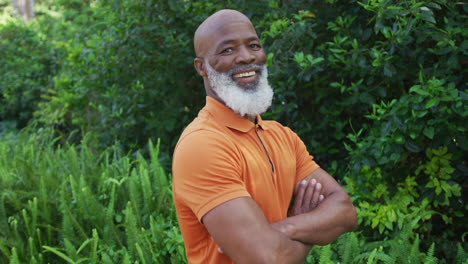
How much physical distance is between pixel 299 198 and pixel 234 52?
790mm

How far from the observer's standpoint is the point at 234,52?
75.2 inches

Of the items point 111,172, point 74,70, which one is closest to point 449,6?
point 111,172

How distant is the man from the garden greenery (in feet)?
3.02

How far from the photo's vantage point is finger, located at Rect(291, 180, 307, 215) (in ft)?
6.82

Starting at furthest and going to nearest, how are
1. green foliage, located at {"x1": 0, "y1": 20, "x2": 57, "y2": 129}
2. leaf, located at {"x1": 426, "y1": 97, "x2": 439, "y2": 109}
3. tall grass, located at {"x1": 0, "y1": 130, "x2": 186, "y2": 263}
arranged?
green foliage, located at {"x1": 0, "y1": 20, "x2": 57, "y2": 129}, tall grass, located at {"x1": 0, "y1": 130, "x2": 186, "y2": 263}, leaf, located at {"x1": 426, "y1": 97, "x2": 439, "y2": 109}

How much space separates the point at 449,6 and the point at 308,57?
1118mm

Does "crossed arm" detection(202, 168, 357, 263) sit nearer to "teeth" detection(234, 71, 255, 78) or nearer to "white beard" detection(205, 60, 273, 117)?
"white beard" detection(205, 60, 273, 117)

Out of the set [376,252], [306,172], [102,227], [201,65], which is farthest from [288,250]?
[102,227]

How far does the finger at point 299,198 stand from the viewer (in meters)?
2.08

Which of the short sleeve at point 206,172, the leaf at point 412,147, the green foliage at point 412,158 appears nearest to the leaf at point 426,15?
the green foliage at point 412,158

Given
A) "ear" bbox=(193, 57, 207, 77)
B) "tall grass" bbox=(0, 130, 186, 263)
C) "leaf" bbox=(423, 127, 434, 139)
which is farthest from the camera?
"tall grass" bbox=(0, 130, 186, 263)

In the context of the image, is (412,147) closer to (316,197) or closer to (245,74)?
(316,197)

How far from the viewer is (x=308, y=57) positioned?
3473 millimetres

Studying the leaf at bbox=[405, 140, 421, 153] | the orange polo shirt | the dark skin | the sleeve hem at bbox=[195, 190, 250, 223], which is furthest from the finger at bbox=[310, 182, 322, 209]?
the leaf at bbox=[405, 140, 421, 153]
